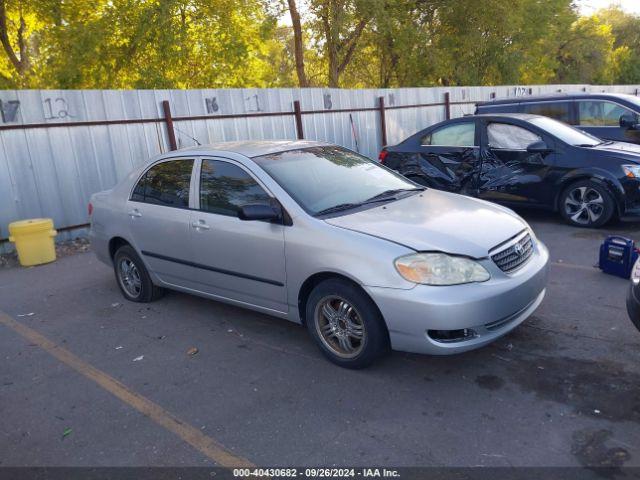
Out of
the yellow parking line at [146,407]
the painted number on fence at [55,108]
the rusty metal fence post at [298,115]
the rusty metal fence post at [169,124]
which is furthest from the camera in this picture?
the rusty metal fence post at [298,115]

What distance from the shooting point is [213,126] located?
33.1 feet

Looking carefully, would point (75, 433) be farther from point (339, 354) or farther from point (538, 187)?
point (538, 187)

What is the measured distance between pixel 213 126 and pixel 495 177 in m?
5.22

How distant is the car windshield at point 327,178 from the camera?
4156 millimetres

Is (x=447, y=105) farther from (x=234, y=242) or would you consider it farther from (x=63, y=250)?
(x=234, y=242)

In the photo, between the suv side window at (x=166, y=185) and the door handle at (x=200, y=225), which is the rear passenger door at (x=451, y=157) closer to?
the suv side window at (x=166, y=185)

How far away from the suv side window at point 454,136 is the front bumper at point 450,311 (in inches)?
194

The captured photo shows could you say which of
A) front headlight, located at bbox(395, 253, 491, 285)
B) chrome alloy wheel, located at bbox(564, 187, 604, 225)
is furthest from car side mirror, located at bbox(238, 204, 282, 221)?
chrome alloy wheel, located at bbox(564, 187, 604, 225)

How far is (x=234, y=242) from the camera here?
14.1 feet

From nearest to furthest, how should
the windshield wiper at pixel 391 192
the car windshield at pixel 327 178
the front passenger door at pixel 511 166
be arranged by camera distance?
1. the car windshield at pixel 327 178
2. the windshield wiper at pixel 391 192
3. the front passenger door at pixel 511 166

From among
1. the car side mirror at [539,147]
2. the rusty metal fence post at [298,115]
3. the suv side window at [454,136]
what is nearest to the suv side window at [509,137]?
the car side mirror at [539,147]

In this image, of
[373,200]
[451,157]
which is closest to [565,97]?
[451,157]

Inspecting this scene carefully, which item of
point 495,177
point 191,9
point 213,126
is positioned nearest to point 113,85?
point 191,9

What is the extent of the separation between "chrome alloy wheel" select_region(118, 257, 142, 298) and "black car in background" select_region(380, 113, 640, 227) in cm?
475
